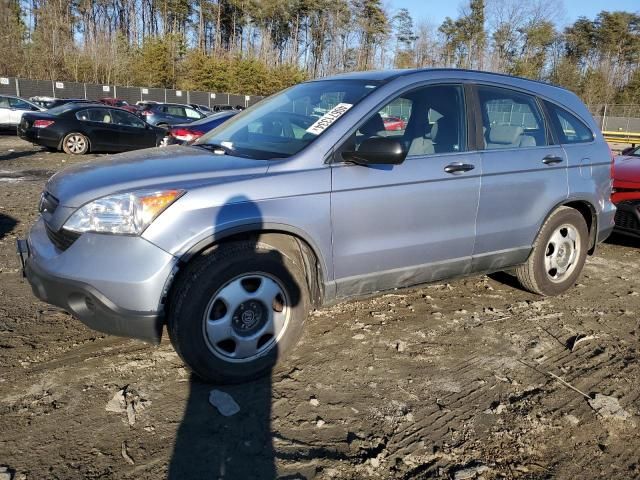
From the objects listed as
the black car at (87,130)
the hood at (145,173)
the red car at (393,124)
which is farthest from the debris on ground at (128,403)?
the black car at (87,130)

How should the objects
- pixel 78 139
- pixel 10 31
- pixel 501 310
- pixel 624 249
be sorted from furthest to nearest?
pixel 10 31 → pixel 78 139 → pixel 624 249 → pixel 501 310

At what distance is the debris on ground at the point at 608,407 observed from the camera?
9.69 feet

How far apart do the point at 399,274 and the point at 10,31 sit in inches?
1944

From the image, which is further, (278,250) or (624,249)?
(624,249)

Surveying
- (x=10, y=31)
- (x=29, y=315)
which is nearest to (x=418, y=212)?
(x=29, y=315)

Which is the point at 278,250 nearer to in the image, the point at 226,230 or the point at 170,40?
the point at 226,230

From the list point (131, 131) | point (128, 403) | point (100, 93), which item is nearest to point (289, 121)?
point (128, 403)

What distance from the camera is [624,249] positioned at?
6766 mm

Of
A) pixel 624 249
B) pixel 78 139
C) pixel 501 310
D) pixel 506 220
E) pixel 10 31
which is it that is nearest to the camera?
pixel 506 220

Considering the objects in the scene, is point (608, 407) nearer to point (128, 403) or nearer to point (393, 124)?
point (393, 124)

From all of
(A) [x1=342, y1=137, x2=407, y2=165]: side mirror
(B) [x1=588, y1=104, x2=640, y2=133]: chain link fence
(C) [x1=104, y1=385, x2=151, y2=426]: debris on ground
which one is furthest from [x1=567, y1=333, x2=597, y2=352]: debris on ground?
(B) [x1=588, y1=104, x2=640, y2=133]: chain link fence

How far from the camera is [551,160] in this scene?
4.36 metres

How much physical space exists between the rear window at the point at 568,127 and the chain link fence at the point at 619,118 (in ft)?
122

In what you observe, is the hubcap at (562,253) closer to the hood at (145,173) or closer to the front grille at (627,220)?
the front grille at (627,220)
